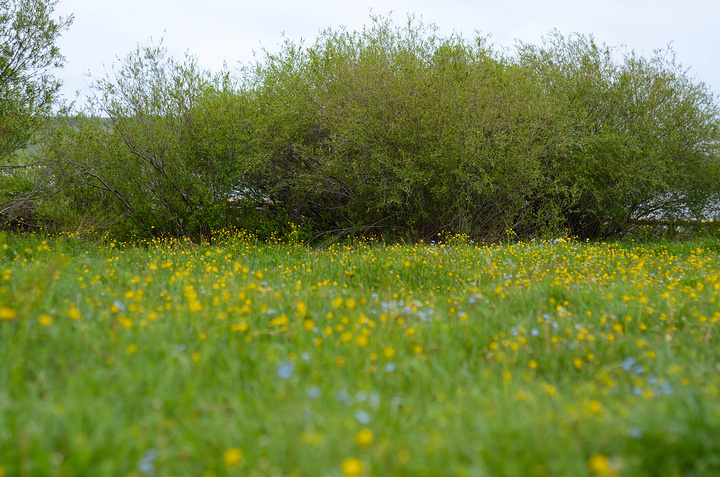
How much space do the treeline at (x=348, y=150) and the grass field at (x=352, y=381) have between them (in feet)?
18.4

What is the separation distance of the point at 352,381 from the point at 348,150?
27.2 feet

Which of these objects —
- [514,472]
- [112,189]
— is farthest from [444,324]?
[112,189]

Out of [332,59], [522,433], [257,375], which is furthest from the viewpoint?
[332,59]

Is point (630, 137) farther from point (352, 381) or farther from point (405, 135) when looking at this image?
point (352, 381)

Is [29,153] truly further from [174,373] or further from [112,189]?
[174,373]

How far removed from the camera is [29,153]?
10.2m

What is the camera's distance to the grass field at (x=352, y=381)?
2.08m

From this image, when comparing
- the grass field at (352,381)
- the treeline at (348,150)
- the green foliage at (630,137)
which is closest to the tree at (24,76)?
the treeline at (348,150)

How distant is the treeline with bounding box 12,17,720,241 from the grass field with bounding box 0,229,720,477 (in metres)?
5.61

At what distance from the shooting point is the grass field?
208cm

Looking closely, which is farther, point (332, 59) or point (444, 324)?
point (332, 59)

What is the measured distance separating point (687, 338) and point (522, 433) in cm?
256

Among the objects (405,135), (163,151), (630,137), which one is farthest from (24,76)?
(630,137)

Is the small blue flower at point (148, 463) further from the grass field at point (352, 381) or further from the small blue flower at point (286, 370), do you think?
the small blue flower at point (286, 370)
